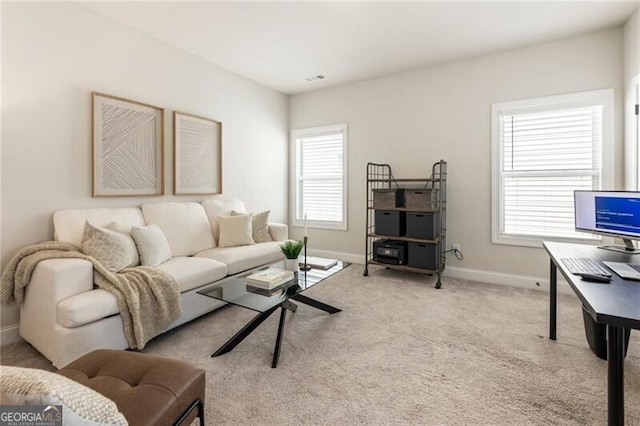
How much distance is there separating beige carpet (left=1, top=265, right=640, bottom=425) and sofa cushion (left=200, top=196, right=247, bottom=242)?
44.9 inches

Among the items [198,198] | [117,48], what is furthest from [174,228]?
[117,48]

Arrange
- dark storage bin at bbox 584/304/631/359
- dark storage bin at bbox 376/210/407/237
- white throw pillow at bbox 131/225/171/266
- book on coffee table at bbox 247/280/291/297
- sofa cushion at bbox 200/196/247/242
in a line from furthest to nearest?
dark storage bin at bbox 376/210/407/237 < sofa cushion at bbox 200/196/247/242 < white throw pillow at bbox 131/225/171/266 < book on coffee table at bbox 247/280/291/297 < dark storage bin at bbox 584/304/631/359

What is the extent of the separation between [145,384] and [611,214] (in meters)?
2.95

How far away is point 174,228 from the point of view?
3.16m

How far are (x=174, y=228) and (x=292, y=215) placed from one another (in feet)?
7.45

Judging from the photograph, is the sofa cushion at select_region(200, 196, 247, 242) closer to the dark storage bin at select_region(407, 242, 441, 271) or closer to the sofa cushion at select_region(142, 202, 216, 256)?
the sofa cushion at select_region(142, 202, 216, 256)

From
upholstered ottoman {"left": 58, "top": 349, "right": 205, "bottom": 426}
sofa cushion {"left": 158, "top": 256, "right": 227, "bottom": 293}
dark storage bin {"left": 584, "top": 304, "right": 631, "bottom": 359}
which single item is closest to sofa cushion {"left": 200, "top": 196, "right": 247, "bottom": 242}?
sofa cushion {"left": 158, "top": 256, "right": 227, "bottom": 293}

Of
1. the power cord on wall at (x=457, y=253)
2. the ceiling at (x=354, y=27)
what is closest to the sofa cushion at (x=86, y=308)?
the ceiling at (x=354, y=27)

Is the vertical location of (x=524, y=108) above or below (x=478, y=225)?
above

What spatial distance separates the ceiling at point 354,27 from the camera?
2.68 meters

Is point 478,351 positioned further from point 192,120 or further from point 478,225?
point 192,120

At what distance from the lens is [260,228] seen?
12.3ft

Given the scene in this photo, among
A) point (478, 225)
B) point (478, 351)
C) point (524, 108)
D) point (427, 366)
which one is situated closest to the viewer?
point (427, 366)

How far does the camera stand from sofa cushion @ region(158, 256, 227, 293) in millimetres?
2475
